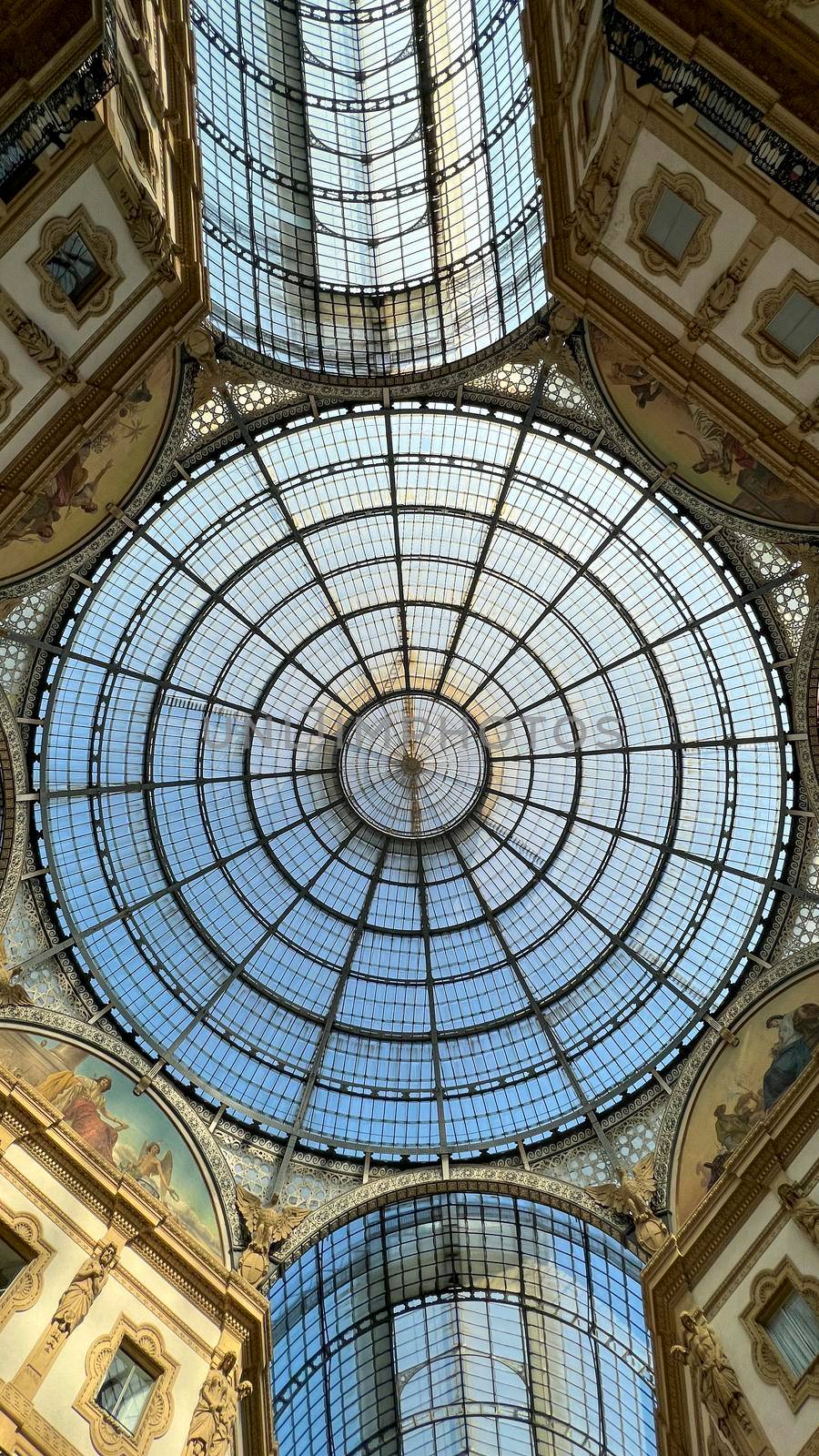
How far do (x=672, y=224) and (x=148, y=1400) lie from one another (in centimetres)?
2293

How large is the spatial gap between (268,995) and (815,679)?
1653 cm

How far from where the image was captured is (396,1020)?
109 ft

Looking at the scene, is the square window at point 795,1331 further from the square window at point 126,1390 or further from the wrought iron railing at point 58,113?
the wrought iron railing at point 58,113

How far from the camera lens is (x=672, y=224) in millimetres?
19938

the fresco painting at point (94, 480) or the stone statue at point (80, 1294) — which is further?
the fresco painting at point (94, 480)

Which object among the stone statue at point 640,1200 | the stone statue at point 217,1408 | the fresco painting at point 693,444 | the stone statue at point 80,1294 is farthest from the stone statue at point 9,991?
the fresco painting at point 693,444

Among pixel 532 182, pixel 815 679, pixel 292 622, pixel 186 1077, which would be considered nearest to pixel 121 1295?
pixel 186 1077

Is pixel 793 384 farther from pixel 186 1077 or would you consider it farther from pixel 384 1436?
pixel 384 1436

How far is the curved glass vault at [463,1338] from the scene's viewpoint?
28.8m

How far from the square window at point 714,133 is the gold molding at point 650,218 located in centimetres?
77

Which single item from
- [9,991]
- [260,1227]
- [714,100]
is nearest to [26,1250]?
[9,991]

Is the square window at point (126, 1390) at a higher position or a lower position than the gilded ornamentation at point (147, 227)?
lower

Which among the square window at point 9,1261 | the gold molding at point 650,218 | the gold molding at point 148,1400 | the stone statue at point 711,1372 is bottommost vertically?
the gold molding at point 148,1400

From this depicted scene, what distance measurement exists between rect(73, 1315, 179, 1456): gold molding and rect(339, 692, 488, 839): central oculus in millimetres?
14690
